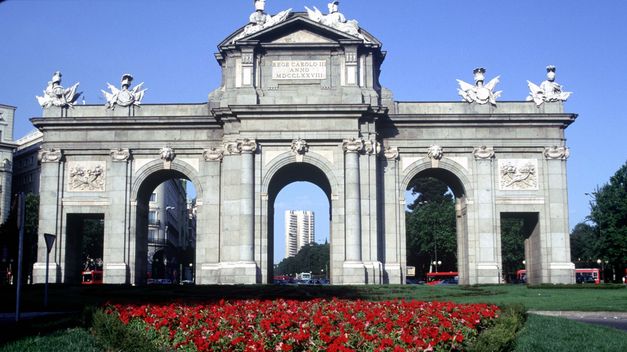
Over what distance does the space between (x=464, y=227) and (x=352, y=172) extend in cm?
1029

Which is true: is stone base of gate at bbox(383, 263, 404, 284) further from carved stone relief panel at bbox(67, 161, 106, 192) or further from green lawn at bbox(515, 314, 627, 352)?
green lawn at bbox(515, 314, 627, 352)

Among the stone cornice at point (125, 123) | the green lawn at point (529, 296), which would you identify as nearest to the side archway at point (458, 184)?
the green lawn at point (529, 296)

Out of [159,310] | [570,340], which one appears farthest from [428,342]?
[159,310]

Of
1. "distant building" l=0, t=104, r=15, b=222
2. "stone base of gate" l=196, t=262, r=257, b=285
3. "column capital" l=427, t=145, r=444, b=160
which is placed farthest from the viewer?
"distant building" l=0, t=104, r=15, b=222

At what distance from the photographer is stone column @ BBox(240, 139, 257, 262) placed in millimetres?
49594

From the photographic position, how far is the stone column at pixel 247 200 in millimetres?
49594

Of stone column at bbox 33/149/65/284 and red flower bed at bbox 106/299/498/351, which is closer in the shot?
red flower bed at bbox 106/299/498/351

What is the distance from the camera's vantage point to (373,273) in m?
49.2

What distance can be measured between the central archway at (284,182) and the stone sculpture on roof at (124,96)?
1170cm

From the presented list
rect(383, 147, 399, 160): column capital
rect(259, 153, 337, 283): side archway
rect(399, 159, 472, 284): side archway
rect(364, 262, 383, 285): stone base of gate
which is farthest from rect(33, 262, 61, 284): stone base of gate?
rect(383, 147, 399, 160): column capital

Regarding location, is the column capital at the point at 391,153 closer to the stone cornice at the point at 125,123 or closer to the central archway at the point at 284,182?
the central archway at the point at 284,182

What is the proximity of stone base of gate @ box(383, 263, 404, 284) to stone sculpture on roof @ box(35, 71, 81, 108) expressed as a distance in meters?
25.7

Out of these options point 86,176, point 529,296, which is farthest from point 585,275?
point 86,176

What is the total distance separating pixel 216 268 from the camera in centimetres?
5131
